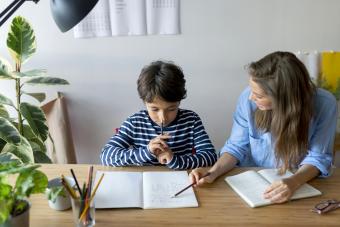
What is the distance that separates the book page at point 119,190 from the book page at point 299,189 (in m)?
0.45

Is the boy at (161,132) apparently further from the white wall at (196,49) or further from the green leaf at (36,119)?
the white wall at (196,49)

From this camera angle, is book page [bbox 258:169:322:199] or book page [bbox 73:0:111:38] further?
book page [bbox 73:0:111:38]

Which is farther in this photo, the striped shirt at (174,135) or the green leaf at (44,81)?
the green leaf at (44,81)

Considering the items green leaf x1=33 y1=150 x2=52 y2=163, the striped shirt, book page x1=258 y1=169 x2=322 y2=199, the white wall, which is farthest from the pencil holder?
the white wall

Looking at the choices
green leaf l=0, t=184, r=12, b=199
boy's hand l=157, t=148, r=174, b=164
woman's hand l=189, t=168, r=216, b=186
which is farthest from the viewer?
boy's hand l=157, t=148, r=174, b=164

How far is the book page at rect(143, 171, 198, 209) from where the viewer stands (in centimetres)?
106

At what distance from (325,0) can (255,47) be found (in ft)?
1.47

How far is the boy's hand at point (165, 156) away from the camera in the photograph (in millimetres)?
1288

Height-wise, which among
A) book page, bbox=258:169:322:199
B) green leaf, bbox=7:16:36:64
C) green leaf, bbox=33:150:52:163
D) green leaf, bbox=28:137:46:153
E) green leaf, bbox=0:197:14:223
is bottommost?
green leaf, bbox=33:150:52:163

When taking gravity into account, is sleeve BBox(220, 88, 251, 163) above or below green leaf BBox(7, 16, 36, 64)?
below

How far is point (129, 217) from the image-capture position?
992mm

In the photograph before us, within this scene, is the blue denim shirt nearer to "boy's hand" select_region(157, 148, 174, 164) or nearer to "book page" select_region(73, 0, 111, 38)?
"boy's hand" select_region(157, 148, 174, 164)

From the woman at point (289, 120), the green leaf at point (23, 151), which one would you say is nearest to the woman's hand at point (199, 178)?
the woman at point (289, 120)

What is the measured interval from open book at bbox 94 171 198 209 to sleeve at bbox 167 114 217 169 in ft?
0.13
